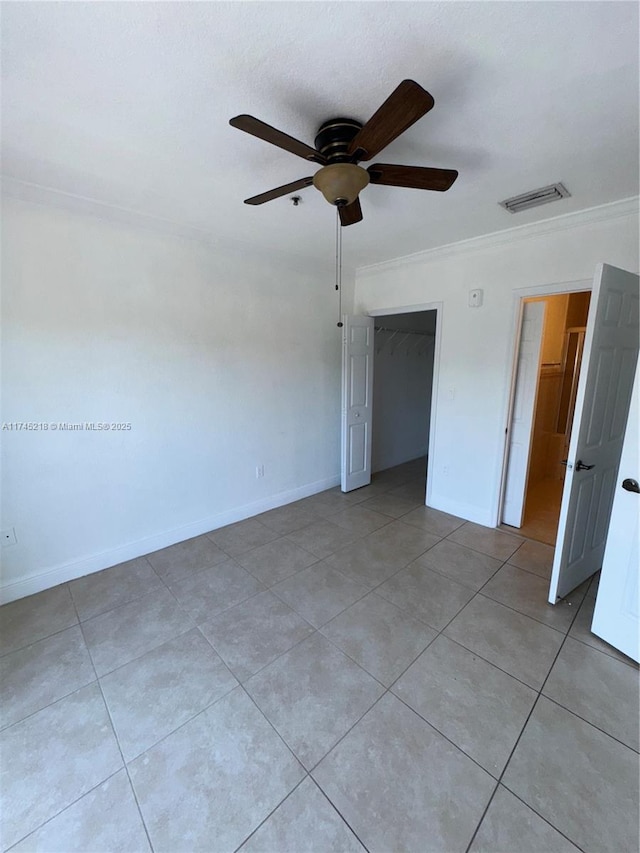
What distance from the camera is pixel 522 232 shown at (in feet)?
9.00

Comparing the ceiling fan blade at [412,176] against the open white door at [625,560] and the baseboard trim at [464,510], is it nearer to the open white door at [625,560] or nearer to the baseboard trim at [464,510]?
the open white door at [625,560]

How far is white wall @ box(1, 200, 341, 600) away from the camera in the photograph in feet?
7.38

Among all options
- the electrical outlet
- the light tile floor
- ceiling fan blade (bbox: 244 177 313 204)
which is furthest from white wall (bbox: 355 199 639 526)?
the electrical outlet

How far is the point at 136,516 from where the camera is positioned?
9.18 feet

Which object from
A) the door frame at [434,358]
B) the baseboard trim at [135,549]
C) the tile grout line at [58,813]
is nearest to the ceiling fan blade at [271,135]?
the door frame at [434,358]

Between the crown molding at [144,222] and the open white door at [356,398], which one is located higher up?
the crown molding at [144,222]

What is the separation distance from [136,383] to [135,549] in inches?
52.3

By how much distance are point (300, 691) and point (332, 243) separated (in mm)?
3202

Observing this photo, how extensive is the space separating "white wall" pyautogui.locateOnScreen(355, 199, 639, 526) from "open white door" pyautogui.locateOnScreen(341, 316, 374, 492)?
44 centimetres

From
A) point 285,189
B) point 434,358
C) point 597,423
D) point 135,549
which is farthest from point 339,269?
point 135,549

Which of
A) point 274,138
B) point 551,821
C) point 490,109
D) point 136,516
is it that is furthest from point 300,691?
point 490,109

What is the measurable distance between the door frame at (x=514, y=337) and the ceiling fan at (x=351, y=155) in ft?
5.32

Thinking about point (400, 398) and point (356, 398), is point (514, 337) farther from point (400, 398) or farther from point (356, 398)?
point (400, 398)

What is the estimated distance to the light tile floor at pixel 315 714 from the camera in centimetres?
119
